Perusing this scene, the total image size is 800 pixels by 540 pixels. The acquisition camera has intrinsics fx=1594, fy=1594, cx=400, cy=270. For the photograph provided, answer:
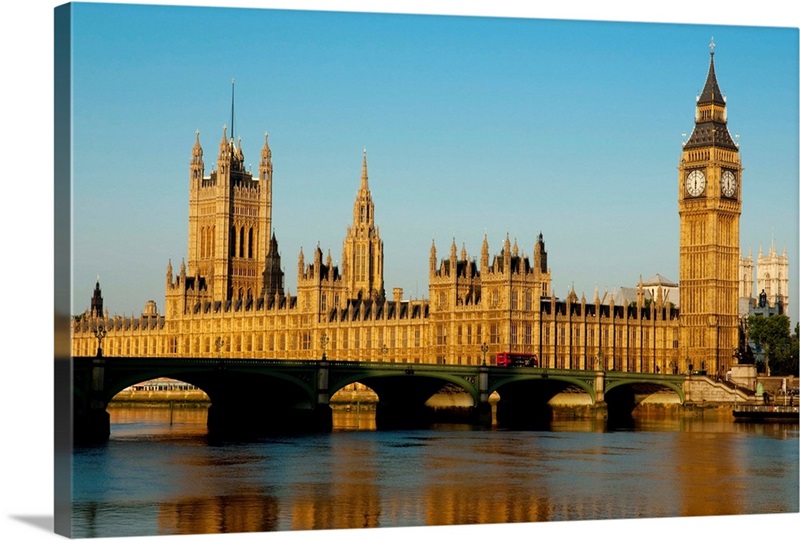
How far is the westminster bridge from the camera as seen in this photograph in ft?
155

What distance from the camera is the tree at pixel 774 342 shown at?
3317 inches

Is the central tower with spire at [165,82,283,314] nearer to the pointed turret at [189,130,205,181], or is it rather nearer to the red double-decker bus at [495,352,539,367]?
the pointed turret at [189,130,205,181]

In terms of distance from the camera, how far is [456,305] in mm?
83375

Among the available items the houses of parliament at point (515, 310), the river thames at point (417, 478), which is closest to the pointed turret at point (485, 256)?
the houses of parliament at point (515, 310)

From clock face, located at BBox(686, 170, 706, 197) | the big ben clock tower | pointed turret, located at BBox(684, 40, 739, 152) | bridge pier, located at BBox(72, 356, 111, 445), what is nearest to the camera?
bridge pier, located at BBox(72, 356, 111, 445)

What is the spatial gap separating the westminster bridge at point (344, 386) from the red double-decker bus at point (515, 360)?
7.14 feet

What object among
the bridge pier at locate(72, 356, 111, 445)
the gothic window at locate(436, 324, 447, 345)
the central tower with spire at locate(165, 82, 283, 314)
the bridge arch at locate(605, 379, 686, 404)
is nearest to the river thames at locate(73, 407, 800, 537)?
the bridge pier at locate(72, 356, 111, 445)

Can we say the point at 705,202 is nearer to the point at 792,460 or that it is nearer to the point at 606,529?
the point at 792,460

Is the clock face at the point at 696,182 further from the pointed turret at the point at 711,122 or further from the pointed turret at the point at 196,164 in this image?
the pointed turret at the point at 196,164

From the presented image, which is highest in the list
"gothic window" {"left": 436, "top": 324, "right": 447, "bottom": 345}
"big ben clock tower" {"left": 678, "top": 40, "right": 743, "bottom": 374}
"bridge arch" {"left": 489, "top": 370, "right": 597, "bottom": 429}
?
"big ben clock tower" {"left": 678, "top": 40, "right": 743, "bottom": 374}

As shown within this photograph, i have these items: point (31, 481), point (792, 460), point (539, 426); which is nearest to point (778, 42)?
point (31, 481)

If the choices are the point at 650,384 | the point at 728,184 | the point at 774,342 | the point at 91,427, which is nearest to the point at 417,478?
the point at 91,427

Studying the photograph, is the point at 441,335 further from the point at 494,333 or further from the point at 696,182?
the point at 696,182

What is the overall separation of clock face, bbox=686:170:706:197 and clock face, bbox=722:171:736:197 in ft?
4.34
